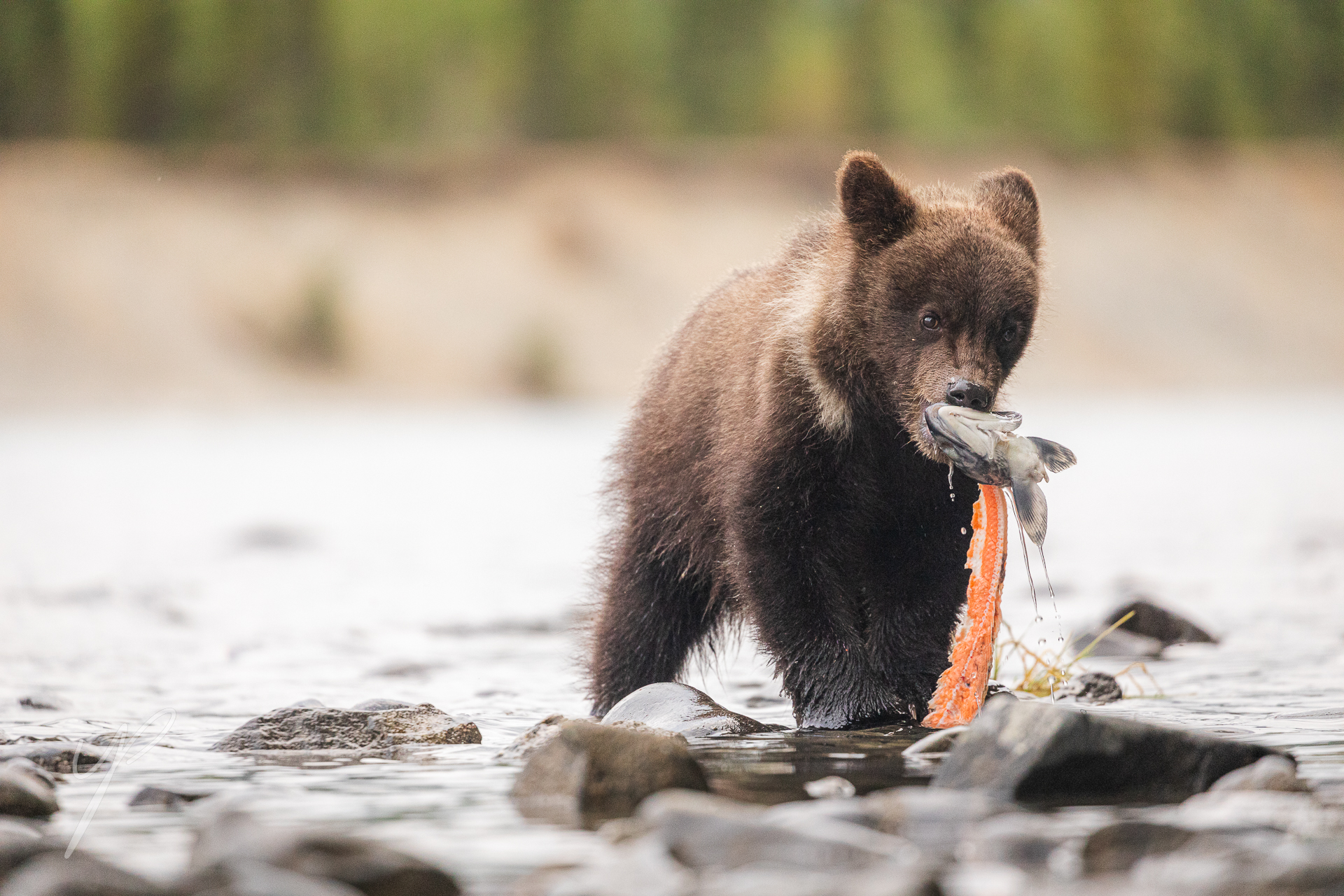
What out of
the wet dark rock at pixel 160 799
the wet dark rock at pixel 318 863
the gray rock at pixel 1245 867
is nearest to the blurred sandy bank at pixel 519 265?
the wet dark rock at pixel 160 799

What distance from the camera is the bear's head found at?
572 centimetres

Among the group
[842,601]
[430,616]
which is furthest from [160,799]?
[430,616]

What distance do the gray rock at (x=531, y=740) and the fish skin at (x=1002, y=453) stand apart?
1.57m

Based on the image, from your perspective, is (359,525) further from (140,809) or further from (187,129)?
(187,129)

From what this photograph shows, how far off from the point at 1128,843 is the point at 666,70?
205 feet

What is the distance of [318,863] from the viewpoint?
369 cm

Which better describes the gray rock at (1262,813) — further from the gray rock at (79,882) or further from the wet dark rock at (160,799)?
the wet dark rock at (160,799)

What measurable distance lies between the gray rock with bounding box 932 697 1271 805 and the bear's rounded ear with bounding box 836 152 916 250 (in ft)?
6.48

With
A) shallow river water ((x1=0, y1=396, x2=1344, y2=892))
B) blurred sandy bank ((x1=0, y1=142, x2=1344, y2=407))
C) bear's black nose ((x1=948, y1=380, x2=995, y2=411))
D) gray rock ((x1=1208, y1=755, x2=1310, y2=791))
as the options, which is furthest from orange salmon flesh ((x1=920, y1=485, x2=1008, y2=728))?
blurred sandy bank ((x1=0, y1=142, x2=1344, y2=407))

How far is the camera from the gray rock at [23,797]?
4.58m

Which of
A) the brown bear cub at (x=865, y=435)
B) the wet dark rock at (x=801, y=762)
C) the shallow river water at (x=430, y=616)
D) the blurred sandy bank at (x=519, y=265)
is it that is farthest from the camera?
the blurred sandy bank at (x=519, y=265)

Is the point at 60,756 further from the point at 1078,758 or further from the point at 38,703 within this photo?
the point at 1078,758

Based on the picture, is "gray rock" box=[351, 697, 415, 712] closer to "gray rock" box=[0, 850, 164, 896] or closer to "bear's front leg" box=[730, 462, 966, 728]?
"bear's front leg" box=[730, 462, 966, 728]

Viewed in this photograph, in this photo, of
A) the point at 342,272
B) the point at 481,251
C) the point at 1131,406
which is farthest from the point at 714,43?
the point at 1131,406
